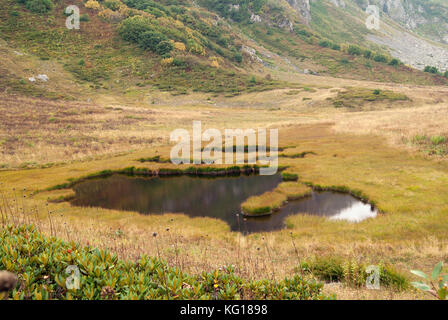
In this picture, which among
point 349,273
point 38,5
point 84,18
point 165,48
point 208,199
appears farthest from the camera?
point 84,18

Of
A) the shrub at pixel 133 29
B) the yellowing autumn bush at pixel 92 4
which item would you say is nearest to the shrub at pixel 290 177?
the shrub at pixel 133 29

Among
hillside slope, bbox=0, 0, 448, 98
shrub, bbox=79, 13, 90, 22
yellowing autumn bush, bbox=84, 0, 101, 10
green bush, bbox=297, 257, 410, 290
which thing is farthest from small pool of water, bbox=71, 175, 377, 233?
yellowing autumn bush, bbox=84, 0, 101, 10

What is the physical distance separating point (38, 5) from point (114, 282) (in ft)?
726

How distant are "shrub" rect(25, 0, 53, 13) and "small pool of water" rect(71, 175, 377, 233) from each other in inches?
7642

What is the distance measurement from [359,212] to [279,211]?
656 cm

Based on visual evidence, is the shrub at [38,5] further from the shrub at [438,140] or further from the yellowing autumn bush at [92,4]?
the shrub at [438,140]

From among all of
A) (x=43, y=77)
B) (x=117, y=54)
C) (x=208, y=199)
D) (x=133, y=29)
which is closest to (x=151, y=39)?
(x=133, y=29)

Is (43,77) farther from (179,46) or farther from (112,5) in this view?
(112,5)

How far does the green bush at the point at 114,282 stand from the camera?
584 cm

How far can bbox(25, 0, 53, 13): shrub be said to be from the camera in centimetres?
16462

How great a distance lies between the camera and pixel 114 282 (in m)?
5.98

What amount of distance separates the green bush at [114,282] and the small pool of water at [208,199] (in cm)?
1259


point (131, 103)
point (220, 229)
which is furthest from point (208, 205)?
point (131, 103)
